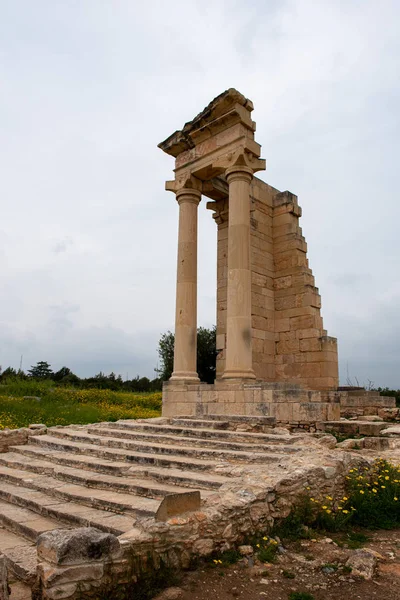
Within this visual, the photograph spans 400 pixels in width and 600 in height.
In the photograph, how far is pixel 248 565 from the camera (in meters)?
5.32

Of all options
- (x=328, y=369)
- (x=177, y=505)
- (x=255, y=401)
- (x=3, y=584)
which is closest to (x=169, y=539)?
(x=177, y=505)

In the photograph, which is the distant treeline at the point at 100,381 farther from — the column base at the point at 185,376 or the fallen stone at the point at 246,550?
the fallen stone at the point at 246,550

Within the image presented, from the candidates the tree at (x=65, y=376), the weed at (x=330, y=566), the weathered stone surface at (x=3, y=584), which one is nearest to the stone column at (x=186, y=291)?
the weed at (x=330, y=566)

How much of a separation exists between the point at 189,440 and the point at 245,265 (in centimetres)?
644

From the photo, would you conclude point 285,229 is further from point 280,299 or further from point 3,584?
point 3,584

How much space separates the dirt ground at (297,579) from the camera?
4.68 meters

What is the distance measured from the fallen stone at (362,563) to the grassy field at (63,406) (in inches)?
455

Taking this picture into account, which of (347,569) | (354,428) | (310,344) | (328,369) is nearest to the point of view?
(347,569)

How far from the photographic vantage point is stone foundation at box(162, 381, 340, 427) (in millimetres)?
11594

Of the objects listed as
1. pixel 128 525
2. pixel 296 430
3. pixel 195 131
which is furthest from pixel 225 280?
pixel 128 525

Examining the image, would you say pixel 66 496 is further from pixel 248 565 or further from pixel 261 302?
pixel 261 302

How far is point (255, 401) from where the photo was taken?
12922mm

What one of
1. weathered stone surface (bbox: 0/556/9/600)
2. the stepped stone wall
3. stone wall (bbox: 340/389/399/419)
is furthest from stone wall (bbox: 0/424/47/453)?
stone wall (bbox: 340/389/399/419)

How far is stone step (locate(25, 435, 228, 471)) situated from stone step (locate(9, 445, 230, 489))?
0.42 feet
